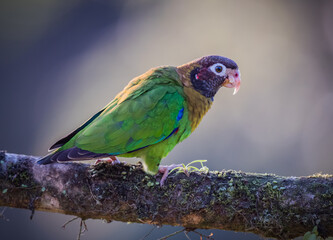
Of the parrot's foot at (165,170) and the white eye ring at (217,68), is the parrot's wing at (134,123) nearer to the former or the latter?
the parrot's foot at (165,170)

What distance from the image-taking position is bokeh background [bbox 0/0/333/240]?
10.6 metres

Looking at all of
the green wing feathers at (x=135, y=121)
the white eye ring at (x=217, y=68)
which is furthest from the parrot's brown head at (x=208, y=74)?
the green wing feathers at (x=135, y=121)

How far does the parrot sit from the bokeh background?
4.33 m

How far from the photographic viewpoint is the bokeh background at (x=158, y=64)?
10578mm

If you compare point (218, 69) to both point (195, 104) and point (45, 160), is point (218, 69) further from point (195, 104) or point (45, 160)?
point (45, 160)

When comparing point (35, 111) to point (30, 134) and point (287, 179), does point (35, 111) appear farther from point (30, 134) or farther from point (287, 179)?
point (287, 179)

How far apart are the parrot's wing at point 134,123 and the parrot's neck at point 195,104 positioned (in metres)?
0.21

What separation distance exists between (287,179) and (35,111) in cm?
942

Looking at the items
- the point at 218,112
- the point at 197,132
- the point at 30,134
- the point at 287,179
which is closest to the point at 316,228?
the point at 287,179

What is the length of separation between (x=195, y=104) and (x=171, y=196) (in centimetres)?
156

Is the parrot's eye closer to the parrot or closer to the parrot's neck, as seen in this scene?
the parrot

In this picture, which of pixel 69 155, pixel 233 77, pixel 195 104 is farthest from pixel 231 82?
pixel 69 155

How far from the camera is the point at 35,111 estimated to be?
11680mm

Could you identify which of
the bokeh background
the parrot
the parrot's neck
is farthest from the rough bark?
the bokeh background
